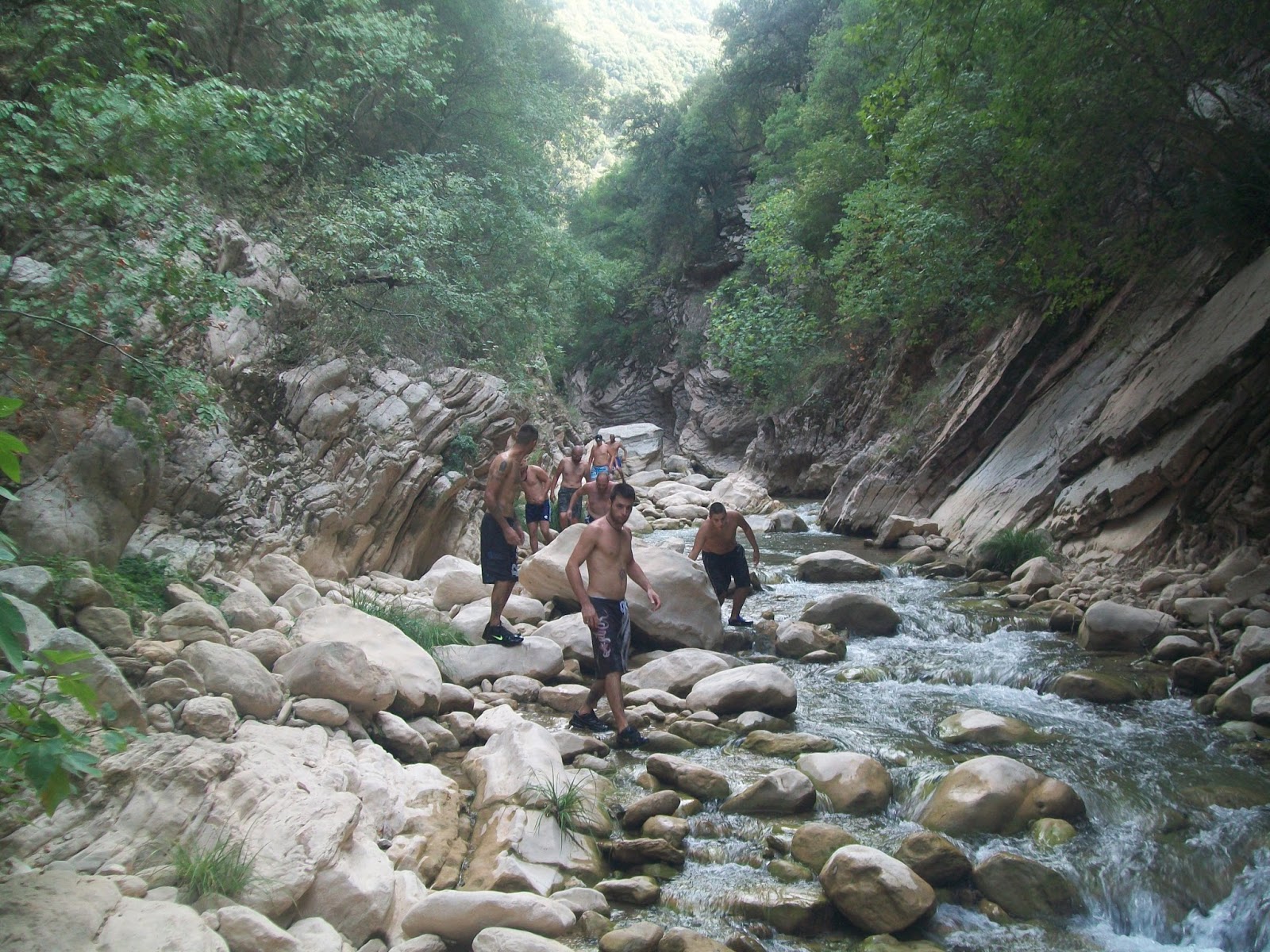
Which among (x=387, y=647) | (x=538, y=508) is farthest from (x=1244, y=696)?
(x=538, y=508)

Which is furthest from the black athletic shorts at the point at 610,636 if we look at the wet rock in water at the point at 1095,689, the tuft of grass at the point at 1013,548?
the tuft of grass at the point at 1013,548

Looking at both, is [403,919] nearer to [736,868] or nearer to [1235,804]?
[736,868]

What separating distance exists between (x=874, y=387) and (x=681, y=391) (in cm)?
1550

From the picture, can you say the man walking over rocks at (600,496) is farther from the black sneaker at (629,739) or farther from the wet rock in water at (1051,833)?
the wet rock in water at (1051,833)

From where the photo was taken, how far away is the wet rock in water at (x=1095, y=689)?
618cm

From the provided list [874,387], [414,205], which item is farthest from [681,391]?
[414,205]

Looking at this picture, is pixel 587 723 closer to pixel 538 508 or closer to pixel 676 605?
pixel 676 605

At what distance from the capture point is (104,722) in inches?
139

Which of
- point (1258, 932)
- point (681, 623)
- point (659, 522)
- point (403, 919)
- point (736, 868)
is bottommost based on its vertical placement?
point (403, 919)

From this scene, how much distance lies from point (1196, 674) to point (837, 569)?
192 inches

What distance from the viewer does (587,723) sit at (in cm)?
583

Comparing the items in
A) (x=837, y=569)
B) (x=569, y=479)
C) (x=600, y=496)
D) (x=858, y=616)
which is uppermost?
(x=569, y=479)

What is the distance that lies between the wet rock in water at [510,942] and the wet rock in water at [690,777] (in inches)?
66.3

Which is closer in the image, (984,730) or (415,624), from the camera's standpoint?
(984,730)
